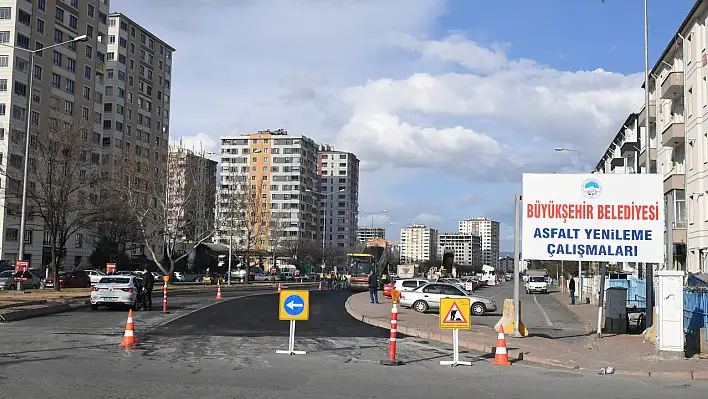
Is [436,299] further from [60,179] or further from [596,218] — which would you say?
[60,179]

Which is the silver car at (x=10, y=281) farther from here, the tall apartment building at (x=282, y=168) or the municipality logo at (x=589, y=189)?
the tall apartment building at (x=282, y=168)

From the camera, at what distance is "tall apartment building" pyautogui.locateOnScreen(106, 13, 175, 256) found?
4151 inches

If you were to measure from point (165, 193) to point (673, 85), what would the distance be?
38038 mm

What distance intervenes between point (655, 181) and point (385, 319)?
10219 millimetres

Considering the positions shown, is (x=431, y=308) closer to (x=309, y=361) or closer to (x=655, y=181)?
(x=655, y=181)

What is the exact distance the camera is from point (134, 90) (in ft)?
362

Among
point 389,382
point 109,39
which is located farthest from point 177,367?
point 109,39

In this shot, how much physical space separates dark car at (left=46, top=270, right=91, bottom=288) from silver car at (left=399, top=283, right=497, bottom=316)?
95.0ft

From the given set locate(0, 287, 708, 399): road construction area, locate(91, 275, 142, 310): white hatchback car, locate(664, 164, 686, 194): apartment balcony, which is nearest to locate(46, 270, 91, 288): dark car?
locate(91, 275, 142, 310): white hatchback car

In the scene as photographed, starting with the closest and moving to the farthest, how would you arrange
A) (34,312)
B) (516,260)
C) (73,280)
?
(516,260), (34,312), (73,280)

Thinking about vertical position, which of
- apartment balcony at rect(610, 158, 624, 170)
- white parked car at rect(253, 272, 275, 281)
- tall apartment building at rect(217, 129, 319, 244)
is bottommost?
white parked car at rect(253, 272, 275, 281)

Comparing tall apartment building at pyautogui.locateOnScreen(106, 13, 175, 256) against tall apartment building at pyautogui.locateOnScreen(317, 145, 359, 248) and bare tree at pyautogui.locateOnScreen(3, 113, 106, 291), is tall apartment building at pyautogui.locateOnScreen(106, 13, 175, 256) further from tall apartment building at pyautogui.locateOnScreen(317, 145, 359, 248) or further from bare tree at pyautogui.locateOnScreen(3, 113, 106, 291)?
tall apartment building at pyautogui.locateOnScreen(317, 145, 359, 248)

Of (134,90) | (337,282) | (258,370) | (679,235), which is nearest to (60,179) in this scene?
(337,282)

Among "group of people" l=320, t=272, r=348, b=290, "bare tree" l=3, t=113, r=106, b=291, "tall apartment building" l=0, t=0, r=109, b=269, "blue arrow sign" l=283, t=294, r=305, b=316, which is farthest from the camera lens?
"tall apartment building" l=0, t=0, r=109, b=269
